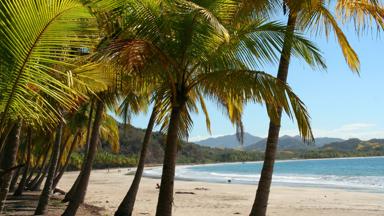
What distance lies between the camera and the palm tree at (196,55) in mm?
6145

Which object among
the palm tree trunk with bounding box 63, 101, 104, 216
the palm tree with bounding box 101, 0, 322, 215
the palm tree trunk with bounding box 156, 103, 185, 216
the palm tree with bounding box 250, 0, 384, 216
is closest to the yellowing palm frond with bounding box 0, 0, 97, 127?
the palm tree with bounding box 101, 0, 322, 215

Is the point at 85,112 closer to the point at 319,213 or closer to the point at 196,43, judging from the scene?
the point at 319,213

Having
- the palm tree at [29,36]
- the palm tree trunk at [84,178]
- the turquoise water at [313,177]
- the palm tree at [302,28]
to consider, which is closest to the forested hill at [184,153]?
the turquoise water at [313,177]

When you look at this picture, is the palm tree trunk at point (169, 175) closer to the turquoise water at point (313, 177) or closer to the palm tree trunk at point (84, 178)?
the palm tree trunk at point (84, 178)

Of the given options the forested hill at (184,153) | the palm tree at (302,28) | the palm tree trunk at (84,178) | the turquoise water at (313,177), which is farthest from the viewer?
the forested hill at (184,153)

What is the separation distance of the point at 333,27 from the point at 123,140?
85.8 meters

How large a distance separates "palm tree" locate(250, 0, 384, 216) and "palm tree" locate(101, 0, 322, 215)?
0.75 metres

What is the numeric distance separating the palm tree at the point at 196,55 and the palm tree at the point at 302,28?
2.45 feet

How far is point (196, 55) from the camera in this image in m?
6.64

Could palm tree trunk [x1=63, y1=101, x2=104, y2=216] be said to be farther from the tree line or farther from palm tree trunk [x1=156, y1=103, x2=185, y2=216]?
palm tree trunk [x1=156, y1=103, x2=185, y2=216]

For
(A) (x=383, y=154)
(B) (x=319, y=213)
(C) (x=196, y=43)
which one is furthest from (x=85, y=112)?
(A) (x=383, y=154)

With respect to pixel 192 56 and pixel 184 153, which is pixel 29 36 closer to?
pixel 192 56

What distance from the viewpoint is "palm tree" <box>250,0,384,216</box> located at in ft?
24.0

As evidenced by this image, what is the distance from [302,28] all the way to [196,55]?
7.89 feet
